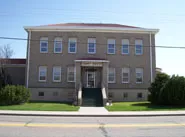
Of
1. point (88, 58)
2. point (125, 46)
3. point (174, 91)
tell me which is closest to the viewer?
point (174, 91)

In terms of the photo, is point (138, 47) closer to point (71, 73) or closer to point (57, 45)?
point (71, 73)

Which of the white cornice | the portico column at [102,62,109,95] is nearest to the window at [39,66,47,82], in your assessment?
the white cornice

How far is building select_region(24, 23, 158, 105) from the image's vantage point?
1035 inches

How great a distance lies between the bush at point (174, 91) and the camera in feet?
65.4

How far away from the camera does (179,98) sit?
65.5ft

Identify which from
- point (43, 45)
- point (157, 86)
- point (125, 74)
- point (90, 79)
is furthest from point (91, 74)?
point (157, 86)

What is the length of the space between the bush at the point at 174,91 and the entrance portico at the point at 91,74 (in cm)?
644

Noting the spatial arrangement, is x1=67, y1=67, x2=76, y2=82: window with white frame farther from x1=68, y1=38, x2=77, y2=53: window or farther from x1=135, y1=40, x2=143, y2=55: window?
x1=135, y1=40, x2=143, y2=55: window

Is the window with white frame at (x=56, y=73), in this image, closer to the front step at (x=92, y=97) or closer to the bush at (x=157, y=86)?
the front step at (x=92, y=97)

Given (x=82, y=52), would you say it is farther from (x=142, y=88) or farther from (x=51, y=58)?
(x=142, y=88)

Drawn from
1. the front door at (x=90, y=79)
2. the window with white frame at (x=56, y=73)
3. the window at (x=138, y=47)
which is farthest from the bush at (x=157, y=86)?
the window with white frame at (x=56, y=73)

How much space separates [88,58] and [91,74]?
8.55 feet

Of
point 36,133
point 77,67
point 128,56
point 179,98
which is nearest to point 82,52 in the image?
point 77,67

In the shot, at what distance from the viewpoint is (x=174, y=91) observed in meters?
20.0
